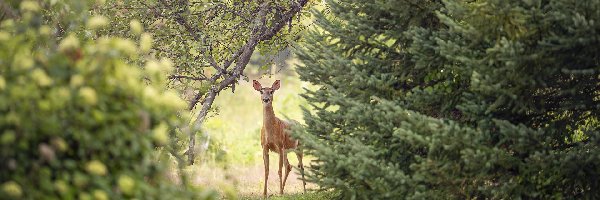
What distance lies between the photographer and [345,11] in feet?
38.0

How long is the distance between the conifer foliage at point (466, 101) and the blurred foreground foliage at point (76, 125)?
13.1 ft

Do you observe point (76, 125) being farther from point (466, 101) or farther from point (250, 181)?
point (250, 181)

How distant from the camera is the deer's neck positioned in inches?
601

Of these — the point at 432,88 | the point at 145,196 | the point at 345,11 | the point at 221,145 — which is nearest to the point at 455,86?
the point at 432,88

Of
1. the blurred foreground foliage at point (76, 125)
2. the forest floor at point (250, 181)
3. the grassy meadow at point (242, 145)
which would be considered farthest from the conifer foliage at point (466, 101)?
the blurred foreground foliage at point (76, 125)

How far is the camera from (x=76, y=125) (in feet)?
17.6

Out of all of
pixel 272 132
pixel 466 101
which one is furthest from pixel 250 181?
pixel 466 101

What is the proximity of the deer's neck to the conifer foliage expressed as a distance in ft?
12.7

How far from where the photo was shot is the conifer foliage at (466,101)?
9047 mm

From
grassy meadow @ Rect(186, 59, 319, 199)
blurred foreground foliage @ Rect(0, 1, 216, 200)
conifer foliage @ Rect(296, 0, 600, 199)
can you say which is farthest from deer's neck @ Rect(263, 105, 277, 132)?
blurred foreground foliage @ Rect(0, 1, 216, 200)

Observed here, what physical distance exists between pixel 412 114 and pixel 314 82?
269cm

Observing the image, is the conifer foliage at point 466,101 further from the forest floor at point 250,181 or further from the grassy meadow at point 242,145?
the forest floor at point 250,181

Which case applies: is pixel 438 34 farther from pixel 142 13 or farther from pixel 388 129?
pixel 142 13

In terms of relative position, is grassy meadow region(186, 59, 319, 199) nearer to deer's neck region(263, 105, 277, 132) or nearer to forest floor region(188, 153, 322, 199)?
forest floor region(188, 153, 322, 199)
